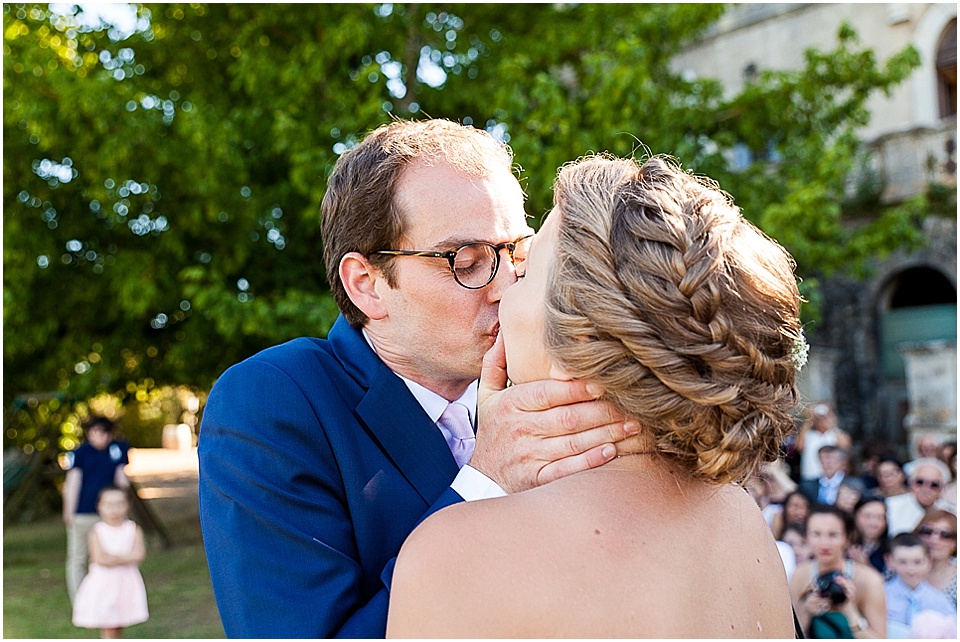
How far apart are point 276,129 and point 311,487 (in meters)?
7.81

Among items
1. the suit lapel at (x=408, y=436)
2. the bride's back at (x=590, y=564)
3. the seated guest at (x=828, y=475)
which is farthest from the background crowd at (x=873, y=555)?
the bride's back at (x=590, y=564)

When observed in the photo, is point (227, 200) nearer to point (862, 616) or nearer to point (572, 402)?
point (862, 616)

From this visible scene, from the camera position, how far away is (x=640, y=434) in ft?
5.37

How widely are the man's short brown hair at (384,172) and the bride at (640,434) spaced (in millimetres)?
739

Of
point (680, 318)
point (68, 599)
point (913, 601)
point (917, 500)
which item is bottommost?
point (68, 599)

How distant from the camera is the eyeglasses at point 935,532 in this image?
241 inches

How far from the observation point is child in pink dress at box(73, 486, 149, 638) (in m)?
7.79

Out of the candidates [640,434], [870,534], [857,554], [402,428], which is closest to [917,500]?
[870,534]

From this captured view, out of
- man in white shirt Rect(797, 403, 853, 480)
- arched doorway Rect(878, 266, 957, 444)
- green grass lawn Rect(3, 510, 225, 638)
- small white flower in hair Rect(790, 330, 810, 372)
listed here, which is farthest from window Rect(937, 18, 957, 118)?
small white flower in hair Rect(790, 330, 810, 372)

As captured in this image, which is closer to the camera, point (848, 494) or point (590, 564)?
point (590, 564)

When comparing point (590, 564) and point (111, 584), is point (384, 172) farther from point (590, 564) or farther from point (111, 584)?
point (111, 584)

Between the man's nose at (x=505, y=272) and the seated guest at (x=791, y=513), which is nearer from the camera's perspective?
the man's nose at (x=505, y=272)

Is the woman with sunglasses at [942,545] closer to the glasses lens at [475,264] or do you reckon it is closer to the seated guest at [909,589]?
the seated guest at [909,589]

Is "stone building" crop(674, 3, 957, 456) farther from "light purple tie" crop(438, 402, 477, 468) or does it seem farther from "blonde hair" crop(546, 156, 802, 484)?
"blonde hair" crop(546, 156, 802, 484)
